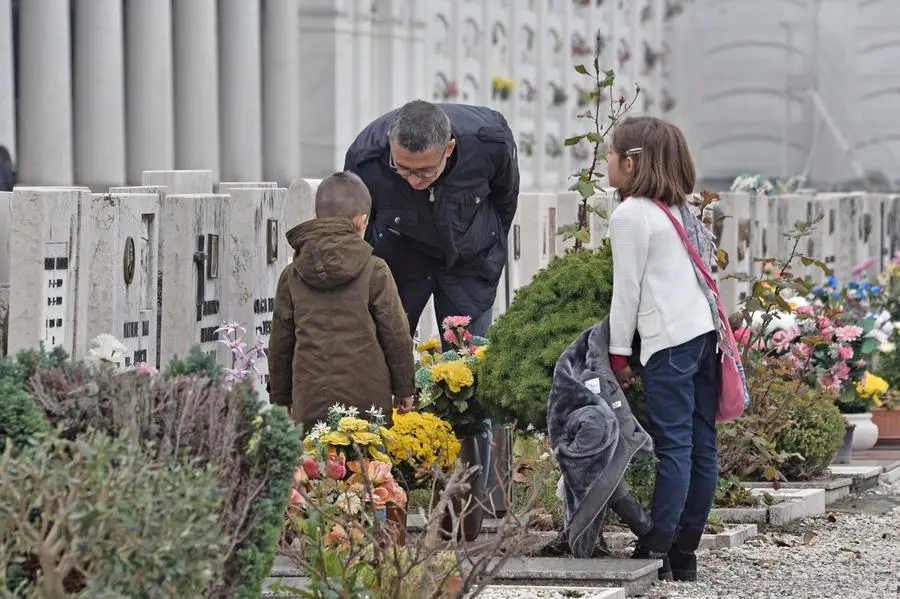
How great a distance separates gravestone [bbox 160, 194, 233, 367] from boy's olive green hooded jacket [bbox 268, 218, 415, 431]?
34.3 inches

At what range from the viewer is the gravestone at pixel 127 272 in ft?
19.7

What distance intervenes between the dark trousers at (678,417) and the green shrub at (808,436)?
190 centimetres

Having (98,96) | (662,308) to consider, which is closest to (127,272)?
(662,308)

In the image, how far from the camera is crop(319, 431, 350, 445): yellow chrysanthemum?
5105mm

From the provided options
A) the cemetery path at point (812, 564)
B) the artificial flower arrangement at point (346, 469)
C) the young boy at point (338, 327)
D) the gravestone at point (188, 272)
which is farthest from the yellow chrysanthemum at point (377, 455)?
the gravestone at point (188, 272)

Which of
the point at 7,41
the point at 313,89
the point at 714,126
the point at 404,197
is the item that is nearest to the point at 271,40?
the point at 313,89

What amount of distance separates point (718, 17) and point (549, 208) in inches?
870

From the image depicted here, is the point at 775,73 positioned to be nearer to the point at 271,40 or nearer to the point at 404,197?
the point at 271,40

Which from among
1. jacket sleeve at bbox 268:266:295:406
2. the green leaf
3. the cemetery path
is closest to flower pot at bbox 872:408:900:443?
the cemetery path

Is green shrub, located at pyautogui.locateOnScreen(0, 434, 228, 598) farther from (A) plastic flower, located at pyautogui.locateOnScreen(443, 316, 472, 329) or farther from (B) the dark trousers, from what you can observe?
(A) plastic flower, located at pyautogui.locateOnScreen(443, 316, 472, 329)

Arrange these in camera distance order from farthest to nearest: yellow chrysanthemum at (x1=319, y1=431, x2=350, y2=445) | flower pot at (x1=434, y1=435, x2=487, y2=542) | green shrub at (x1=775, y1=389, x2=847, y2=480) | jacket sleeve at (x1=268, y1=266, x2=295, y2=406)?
green shrub at (x1=775, y1=389, x2=847, y2=480) < flower pot at (x1=434, y1=435, x2=487, y2=542) < jacket sleeve at (x1=268, y1=266, x2=295, y2=406) < yellow chrysanthemum at (x1=319, y1=431, x2=350, y2=445)

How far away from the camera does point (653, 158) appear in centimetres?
546

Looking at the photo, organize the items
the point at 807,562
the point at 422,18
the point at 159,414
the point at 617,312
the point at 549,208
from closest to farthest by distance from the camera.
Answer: the point at 159,414 → the point at 617,312 → the point at 807,562 → the point at 549,208 → the point at 422,18

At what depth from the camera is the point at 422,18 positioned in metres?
22.7
